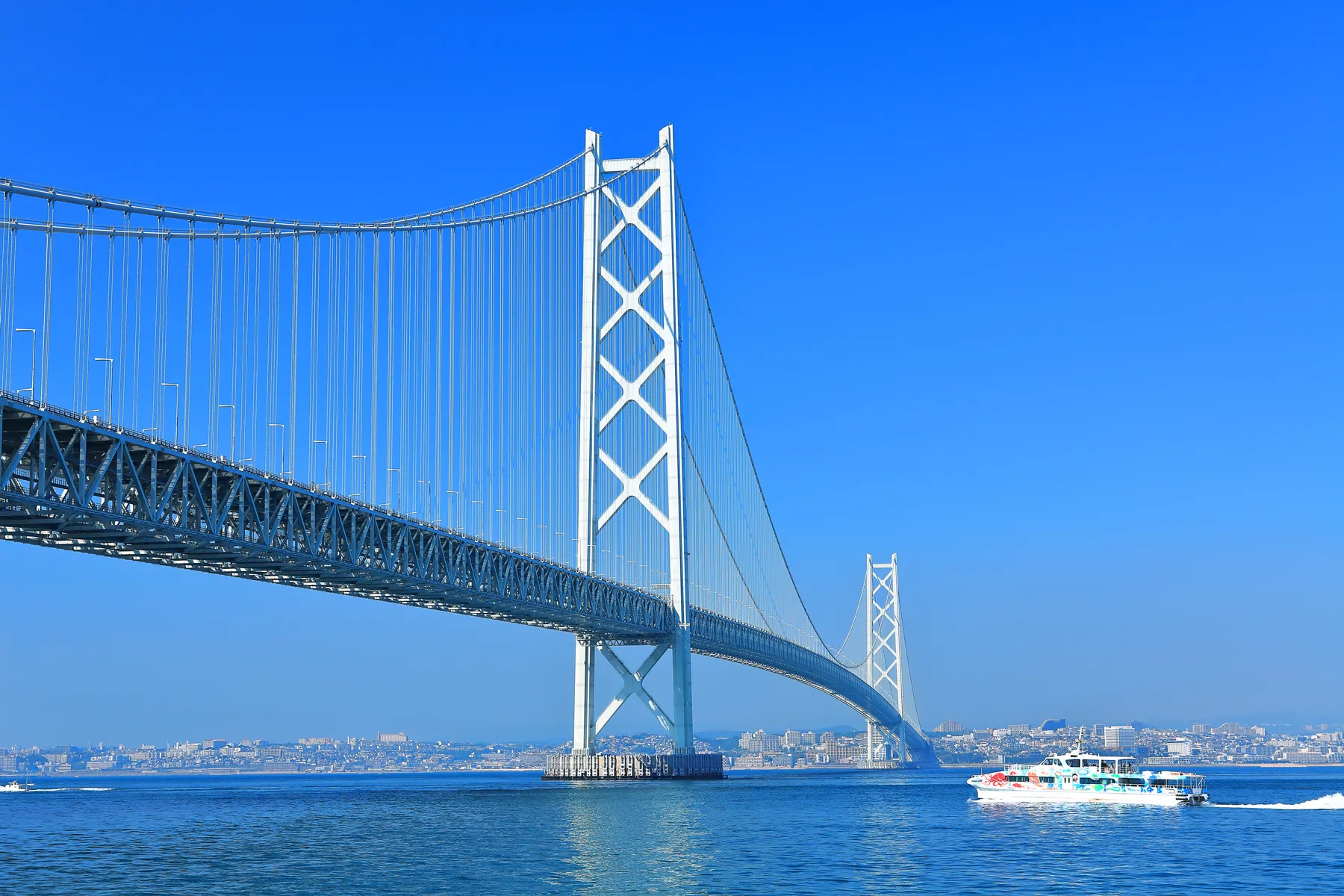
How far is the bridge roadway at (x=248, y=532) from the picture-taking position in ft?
97.5

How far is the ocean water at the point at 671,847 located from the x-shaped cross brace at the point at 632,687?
14.0 feet

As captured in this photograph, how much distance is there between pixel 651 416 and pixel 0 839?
29633 mm

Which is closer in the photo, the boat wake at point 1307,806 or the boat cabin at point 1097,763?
the boat wake at point 1307,806

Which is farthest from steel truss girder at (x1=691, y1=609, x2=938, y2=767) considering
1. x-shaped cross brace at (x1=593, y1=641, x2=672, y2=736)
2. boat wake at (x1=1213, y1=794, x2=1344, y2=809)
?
boat wake at (x1=1213, y1=794, x2=1344, y2=809)

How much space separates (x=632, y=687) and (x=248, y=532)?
87.3 ft

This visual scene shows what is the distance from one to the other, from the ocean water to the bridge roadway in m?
6.43

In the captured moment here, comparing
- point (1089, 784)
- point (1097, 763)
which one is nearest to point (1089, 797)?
point (1089, 784)

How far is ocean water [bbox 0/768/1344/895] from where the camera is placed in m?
27.5

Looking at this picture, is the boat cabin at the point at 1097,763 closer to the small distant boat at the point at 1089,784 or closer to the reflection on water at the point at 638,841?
the small distant boat at the point at 1089,784

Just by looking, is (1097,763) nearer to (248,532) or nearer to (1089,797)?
(1089,797)

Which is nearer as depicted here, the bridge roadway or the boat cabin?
the bridge roadway

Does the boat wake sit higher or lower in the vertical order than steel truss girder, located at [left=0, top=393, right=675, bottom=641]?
lower

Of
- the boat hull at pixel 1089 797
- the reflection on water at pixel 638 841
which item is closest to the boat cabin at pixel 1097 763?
the boat hull at pixel 1089 797

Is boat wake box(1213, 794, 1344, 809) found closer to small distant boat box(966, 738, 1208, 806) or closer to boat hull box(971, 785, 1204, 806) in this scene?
small distant boat box(966, 738, 1208, 806)
